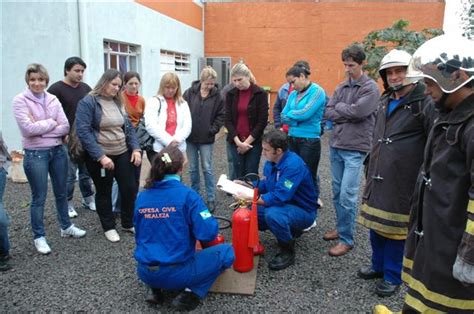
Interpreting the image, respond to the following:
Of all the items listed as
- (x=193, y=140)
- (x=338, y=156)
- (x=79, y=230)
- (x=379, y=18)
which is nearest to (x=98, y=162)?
(x=79, y=230)

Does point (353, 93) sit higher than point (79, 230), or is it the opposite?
point (353, 93)

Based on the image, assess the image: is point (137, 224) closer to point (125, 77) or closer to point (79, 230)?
point (79, 230)

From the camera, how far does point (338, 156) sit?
398cm

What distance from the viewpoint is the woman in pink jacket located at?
381 cm

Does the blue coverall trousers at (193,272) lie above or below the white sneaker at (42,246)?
above

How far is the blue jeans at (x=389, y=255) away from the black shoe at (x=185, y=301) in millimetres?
1545

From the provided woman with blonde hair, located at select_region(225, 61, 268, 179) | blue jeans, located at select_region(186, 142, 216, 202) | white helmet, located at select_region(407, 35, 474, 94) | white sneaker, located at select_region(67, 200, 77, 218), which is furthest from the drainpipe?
white helmet, located at select_region(407, 35, 474, 94)

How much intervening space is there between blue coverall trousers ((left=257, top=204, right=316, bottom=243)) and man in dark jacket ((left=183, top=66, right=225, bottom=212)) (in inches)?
58.8

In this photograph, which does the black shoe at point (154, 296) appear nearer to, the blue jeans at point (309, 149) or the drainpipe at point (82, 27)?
the blue jeans at point (309, 149)

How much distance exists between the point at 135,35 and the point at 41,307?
23.7 feet

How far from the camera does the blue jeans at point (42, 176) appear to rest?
12.6ft

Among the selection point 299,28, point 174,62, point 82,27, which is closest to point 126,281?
point 82,27

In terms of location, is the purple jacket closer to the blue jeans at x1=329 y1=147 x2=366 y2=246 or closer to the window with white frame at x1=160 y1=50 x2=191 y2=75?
the blue jeans at x1=329 y1=147 x2=366 y2=246

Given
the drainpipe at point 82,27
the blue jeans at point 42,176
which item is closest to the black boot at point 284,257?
the blue jeans at point 42,176
